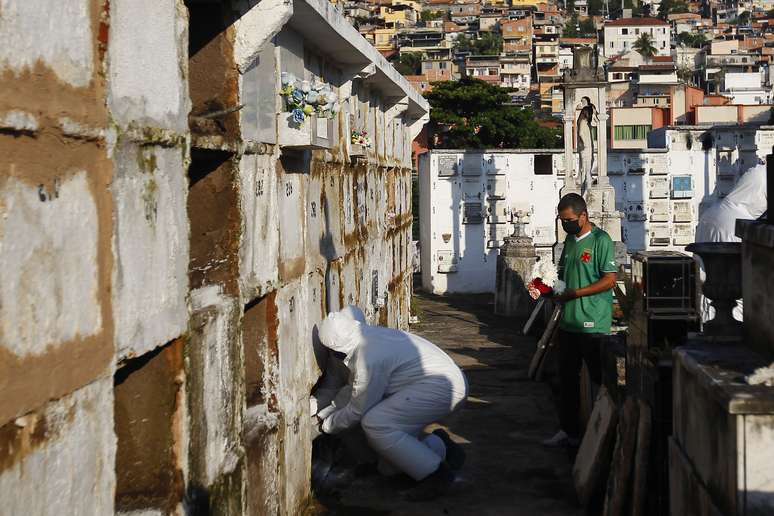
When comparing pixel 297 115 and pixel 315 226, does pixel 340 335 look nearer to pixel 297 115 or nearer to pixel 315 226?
pixel 315 226

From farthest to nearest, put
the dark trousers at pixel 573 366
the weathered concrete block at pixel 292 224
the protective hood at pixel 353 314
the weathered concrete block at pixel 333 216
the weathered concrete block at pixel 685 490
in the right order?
the weathered concrete block at pixel 333 216, the dark trousers at pixel 573 366, the protective hood at pixel 353 314, the weathered concrete block at pixel 292 224, the weathered concrete block at pixel 685 490

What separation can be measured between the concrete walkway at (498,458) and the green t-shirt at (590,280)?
1.06 m

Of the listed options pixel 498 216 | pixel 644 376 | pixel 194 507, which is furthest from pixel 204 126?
pixel 498 216

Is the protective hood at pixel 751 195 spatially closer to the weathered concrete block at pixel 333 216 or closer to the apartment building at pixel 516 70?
the weathered concrete block at pixel 333 216

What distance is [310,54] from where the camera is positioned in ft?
26.1

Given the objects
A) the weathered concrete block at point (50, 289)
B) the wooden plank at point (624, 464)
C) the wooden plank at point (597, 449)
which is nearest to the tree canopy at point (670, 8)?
the wooden plank at point (597, 449)

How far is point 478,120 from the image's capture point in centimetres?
4612

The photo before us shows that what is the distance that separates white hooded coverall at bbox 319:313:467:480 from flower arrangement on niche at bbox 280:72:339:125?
1.50 m

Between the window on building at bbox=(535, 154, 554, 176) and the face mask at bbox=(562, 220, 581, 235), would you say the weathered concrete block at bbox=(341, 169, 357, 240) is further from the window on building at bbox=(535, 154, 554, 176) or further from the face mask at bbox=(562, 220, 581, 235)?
the window on building at bbox=(535, 154, 554, 176)

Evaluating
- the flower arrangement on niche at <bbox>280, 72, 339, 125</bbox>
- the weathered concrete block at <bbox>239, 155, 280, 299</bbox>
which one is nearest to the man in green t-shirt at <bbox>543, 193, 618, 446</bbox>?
the flower arrangement on niche at <bbox>280, 72, 339, 125</bbox>

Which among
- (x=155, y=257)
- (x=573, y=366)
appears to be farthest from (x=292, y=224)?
(x=155, y=257)

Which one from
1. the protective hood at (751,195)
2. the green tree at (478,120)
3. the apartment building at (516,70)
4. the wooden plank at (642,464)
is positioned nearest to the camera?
the wooden plank at (642,464)

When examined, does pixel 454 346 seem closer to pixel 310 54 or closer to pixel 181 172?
pixel 310 54

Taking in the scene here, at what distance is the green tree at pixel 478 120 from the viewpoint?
1813 inches
